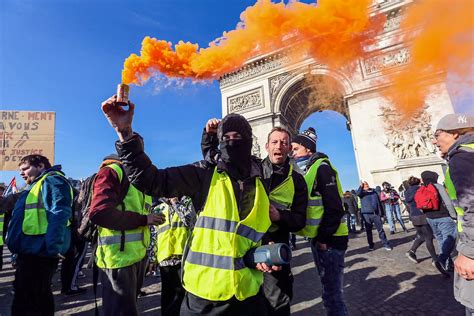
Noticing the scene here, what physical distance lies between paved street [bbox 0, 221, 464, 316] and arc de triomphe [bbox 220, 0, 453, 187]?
22.2 ft

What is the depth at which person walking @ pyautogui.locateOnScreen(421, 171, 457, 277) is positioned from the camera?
4.28 metres

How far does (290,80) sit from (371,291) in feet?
45.1

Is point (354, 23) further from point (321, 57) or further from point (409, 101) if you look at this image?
point (409, 101)

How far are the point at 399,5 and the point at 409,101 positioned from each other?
5081 mm

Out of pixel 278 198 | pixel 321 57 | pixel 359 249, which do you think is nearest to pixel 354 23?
pixel 321 57

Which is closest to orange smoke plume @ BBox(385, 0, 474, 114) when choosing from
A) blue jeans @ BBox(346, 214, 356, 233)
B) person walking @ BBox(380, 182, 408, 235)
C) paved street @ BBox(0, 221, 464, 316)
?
person walking @ BBox(380, 182, 408, 235)

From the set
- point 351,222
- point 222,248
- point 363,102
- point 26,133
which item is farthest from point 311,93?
point 222,248

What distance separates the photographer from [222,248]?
1236mm

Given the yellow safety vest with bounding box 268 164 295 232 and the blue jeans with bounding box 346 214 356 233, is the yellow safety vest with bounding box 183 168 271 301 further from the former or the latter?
the blue jeans with bounding box 346 214 356 233

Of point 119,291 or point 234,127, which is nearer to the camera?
point 234,127

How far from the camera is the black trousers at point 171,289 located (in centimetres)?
262

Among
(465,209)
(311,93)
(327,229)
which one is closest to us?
(465,209)

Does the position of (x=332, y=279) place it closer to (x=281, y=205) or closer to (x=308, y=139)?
(x=281, y=205)

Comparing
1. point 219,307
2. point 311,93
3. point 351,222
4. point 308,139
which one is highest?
point 311,93
